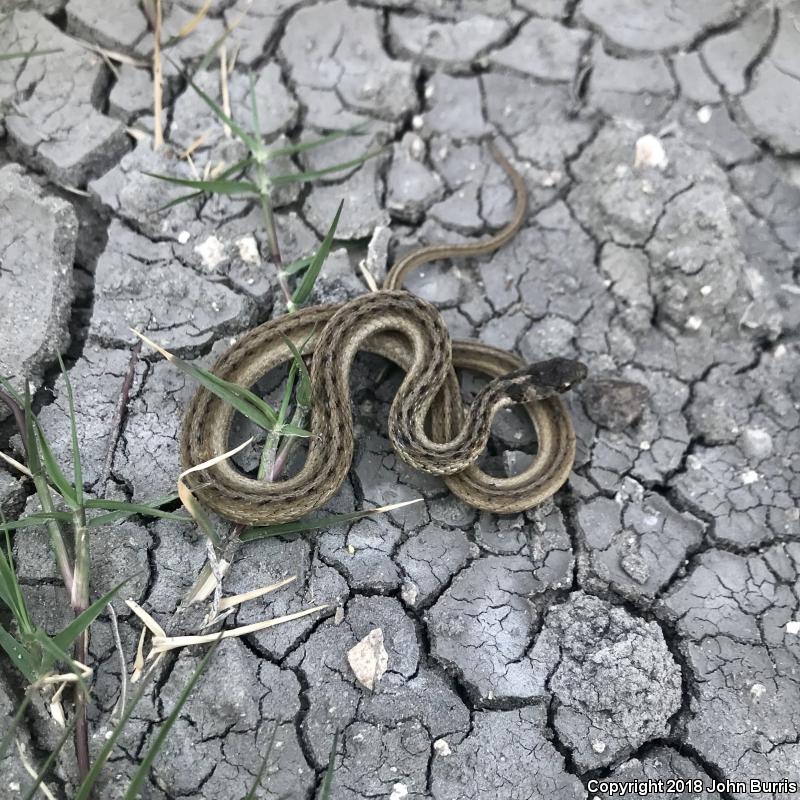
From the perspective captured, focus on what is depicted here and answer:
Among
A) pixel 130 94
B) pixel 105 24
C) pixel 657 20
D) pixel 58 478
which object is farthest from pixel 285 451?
pixel 657 20

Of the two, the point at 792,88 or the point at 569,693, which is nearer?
the point at 569,693

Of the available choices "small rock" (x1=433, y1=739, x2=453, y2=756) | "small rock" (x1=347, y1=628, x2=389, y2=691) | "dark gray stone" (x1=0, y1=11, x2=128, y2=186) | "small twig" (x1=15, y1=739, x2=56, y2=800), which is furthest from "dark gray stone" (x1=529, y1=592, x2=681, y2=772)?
"dark gray stone" (x1=0, y1=11, x2=128, y2=186)

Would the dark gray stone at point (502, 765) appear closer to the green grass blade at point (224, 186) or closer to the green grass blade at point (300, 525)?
the green grass blade at point (300, 525)

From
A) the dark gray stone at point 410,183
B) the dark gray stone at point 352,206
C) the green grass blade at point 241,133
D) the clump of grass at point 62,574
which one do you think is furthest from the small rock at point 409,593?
the green grass blade at point 241,133

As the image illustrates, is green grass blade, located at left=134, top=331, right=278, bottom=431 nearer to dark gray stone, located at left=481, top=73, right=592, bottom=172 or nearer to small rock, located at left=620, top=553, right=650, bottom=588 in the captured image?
small rock, located at left=620, top=553, right=650, bottom=588

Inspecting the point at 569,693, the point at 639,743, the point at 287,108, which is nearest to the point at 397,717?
the point at 569,693

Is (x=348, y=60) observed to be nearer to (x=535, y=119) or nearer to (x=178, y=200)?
(x=535, y=119)

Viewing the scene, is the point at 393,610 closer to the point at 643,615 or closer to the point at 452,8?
the point at 643,615
